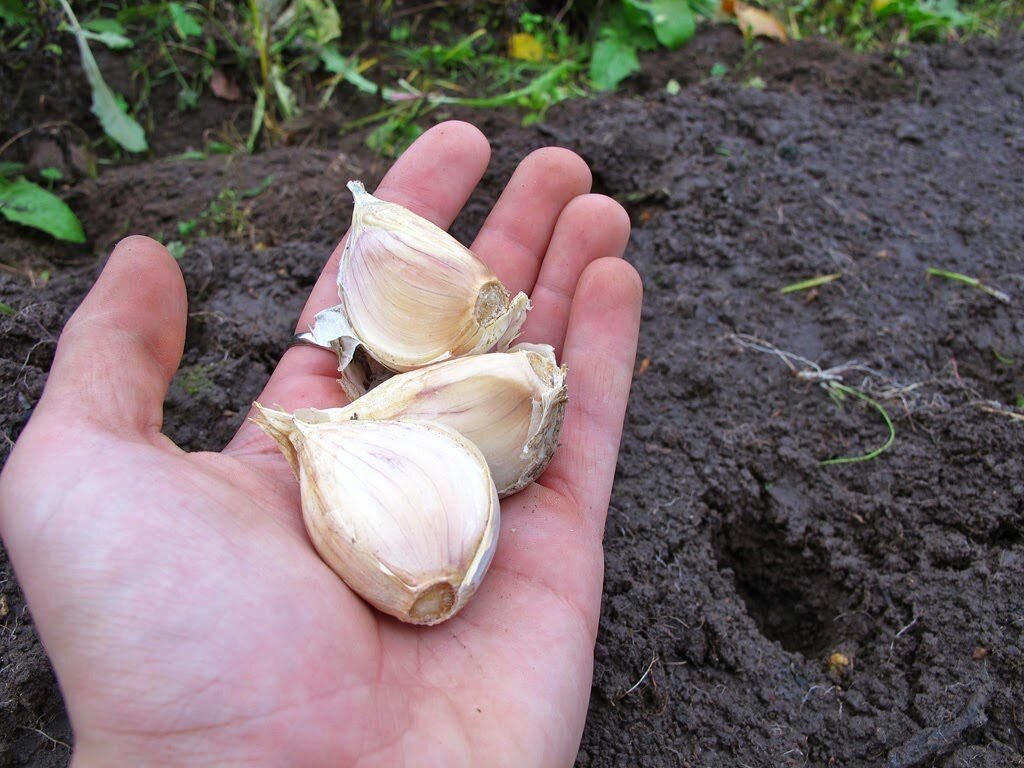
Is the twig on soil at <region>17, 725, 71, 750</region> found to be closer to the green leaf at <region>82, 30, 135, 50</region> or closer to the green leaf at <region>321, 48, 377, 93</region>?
the green leaf at <region>82, 30, 135, 50</region>

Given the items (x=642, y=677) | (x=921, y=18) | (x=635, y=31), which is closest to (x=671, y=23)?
(x=635, y=31)

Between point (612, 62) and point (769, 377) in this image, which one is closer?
point (769, 377)

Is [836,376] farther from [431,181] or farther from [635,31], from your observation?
[635,31]

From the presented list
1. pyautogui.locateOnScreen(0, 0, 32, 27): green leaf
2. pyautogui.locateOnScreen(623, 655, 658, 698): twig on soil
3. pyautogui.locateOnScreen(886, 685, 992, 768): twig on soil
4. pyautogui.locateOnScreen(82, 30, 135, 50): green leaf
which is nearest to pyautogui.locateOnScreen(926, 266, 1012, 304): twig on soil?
pyautogui.locateOnScreen(886, 685, 992, 768): twig on soil

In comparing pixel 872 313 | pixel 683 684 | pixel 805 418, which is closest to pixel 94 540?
pixel 683 684

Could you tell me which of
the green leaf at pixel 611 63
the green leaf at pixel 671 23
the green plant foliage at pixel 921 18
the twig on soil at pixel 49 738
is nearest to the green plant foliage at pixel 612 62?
the green leaf at pixel 611 63

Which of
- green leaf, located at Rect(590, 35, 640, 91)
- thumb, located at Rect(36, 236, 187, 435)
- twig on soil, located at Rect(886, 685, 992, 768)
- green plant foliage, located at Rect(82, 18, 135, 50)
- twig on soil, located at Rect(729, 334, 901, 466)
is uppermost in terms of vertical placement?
thumb, located at Rect(36, 236, 187, 435)

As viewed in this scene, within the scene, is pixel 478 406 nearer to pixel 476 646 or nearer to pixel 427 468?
pixel 427 468

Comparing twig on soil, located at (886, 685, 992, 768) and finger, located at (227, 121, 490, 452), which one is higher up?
finger, located at (227, 121, 490, 452)
